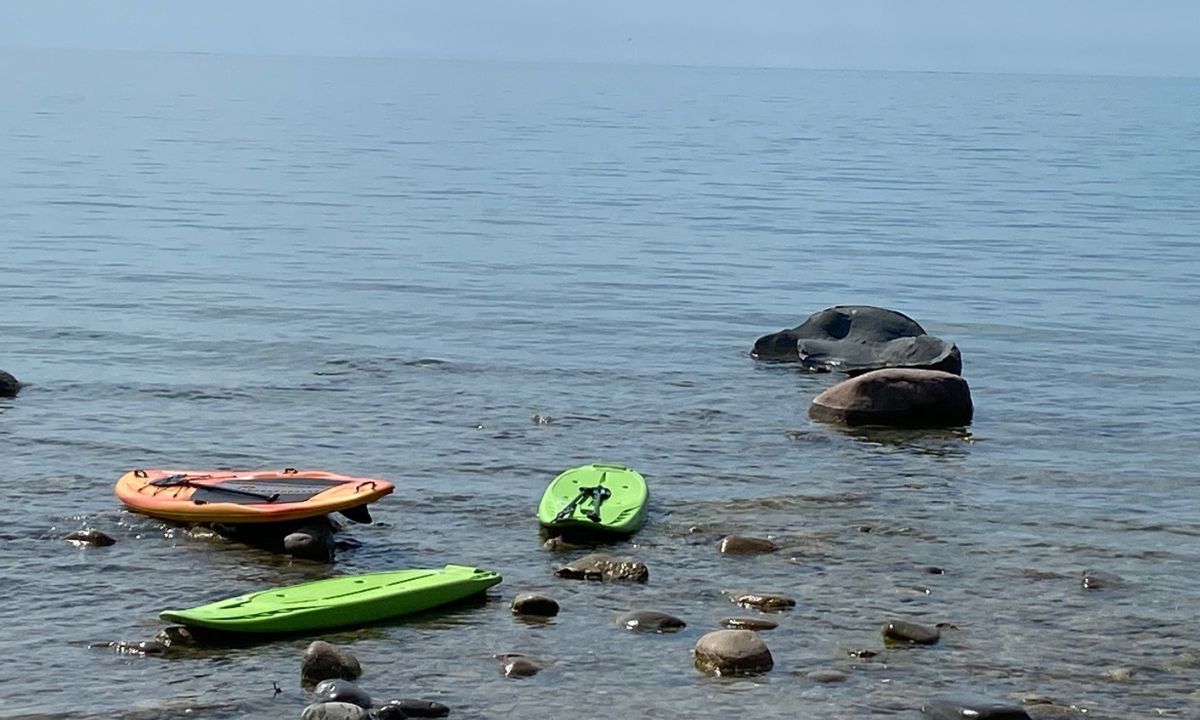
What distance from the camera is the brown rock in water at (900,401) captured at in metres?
15.9

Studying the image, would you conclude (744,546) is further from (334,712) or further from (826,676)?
(334,712)

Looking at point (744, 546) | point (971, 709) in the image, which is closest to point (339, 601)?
point (744, 546)

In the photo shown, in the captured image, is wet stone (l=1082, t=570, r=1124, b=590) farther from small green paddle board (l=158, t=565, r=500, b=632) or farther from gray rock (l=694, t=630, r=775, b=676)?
small green paddle board (l=158, t=565, r=500, b=632)

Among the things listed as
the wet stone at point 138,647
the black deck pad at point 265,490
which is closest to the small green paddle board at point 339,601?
the wet stone at point 138,647

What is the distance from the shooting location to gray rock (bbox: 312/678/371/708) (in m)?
8.44

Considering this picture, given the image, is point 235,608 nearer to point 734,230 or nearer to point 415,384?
point 415,384

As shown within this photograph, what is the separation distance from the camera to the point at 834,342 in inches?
772

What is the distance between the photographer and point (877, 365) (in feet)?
61.0

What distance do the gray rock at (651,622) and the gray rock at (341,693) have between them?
1853mm

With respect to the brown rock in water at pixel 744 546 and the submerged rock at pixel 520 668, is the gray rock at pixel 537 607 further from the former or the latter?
the brown rock in water at pixel 744 546

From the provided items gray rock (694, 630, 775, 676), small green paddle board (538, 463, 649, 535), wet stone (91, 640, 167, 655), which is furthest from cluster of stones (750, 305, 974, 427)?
wet stone (91, 640, 167, 655)

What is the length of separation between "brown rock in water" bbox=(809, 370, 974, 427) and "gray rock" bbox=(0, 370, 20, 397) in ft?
25.7

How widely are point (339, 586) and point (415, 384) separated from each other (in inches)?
297

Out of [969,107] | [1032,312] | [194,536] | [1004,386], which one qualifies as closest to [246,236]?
[1032,312]
